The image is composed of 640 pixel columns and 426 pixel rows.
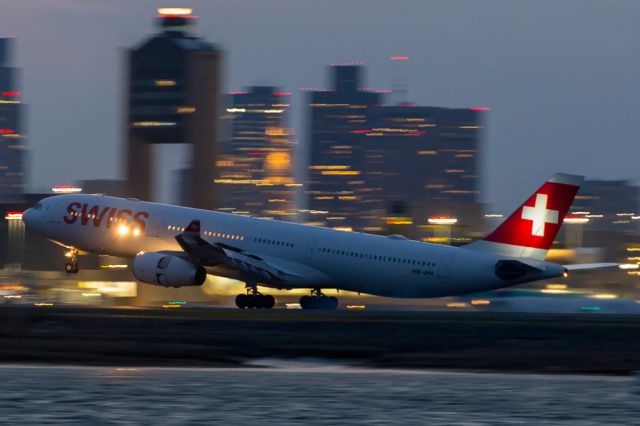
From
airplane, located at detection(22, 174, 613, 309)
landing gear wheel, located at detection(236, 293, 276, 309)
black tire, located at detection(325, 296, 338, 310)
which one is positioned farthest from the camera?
black tire, located at detection(325, 296, 338, 310)

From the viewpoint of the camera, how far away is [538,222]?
197ft

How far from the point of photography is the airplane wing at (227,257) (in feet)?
205

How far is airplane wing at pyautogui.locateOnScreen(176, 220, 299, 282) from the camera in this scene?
62.3 m

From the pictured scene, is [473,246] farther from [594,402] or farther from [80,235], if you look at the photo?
[594,402]

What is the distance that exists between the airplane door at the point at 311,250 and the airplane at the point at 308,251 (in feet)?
0.16

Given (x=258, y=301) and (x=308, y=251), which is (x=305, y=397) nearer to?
(x=308, y=251)

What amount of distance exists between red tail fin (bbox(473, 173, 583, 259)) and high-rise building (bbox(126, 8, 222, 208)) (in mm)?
116061

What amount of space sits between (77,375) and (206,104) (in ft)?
451

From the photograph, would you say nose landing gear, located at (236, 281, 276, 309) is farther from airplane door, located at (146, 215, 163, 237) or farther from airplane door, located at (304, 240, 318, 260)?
airplane door, located at (146, 215, 163, 237)

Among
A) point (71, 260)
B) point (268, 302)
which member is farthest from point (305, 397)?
point (71, 260)

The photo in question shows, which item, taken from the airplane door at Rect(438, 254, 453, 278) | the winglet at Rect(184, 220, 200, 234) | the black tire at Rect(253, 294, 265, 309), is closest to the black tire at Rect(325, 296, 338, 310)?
the black tire at Rect(253, 294, 265, 309)

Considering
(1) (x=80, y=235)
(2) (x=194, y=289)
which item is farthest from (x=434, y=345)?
(2) (x=194, y=289)

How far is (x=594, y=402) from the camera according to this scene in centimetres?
3728

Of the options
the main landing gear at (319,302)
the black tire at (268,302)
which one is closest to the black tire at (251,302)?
the black tire at (268,302)
